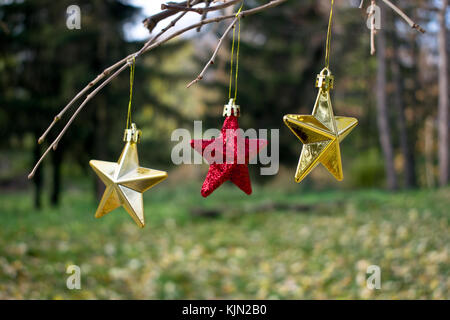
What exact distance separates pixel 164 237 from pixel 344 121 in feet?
16.5

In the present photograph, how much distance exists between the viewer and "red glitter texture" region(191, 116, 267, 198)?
1605 millimetres

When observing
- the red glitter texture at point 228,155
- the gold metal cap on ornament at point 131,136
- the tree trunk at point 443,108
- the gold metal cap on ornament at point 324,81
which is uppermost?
the tree trunk at point 443,108

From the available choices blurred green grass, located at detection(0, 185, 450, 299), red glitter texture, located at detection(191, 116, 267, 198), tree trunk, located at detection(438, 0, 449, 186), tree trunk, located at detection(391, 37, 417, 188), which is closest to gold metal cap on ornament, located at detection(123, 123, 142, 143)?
red glitter texture, located at detection(191, 116, 267, 198)

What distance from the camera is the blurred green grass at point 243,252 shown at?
12.7 feet

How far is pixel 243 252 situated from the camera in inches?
212

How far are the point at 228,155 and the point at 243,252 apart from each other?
3.96 meters

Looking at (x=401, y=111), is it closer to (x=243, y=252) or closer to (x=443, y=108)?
(x=443, y=108)

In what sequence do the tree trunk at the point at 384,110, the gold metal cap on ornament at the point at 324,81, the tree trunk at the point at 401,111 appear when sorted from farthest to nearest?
the tree trunk at the point at 401,111 → the tree trunk at the point at 384,110 → the gold metal cap on ornament at the point at 324,81

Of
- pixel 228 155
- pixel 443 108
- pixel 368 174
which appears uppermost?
pixel 443 108

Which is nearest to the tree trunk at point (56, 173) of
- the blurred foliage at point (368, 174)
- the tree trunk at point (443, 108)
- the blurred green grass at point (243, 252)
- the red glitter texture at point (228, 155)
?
the blurred green grass at point (243, 252)

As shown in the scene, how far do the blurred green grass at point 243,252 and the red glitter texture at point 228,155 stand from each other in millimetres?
2301

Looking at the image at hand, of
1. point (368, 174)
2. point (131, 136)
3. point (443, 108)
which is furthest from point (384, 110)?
point (131, 136)

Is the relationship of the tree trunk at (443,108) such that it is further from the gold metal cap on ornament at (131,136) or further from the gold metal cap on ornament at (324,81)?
the gold metal cap on ornament at (131,136)
